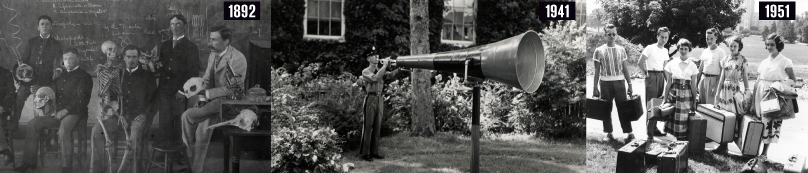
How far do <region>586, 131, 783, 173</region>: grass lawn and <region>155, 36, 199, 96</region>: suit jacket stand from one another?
12.8ft

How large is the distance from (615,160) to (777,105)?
5.04 feet

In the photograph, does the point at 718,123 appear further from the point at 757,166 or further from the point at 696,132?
the point at 757,166

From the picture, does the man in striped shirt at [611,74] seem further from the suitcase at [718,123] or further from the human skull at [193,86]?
the human skull at [193,86]

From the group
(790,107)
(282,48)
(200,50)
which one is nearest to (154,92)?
(200,50)

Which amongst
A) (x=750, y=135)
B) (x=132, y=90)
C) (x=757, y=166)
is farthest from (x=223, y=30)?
(x=757, y=166)

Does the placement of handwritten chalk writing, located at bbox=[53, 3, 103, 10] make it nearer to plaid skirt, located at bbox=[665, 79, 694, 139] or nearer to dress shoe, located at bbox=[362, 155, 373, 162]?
dress shoe, located at bbox=[362, 155, 373, 162]

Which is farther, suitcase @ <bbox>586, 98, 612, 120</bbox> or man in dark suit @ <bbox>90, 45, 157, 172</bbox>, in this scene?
suitcase @ <bbox>586, 98, 612, 120</bbox>

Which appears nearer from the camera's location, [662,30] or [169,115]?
[662,30]

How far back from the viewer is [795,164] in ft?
21.7

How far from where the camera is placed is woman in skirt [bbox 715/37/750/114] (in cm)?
654

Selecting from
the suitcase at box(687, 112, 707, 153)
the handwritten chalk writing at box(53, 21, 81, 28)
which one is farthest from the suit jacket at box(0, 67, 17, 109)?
the suitcase at box(687, 112, 707, 153)

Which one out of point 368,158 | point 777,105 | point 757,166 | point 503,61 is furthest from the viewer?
point 368,158

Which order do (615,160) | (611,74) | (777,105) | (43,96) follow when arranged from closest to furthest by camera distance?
1. (777,105)
2. (611,74)
3. (615,160)
4. (43,96)

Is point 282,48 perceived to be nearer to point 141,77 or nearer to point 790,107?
point 141,77
